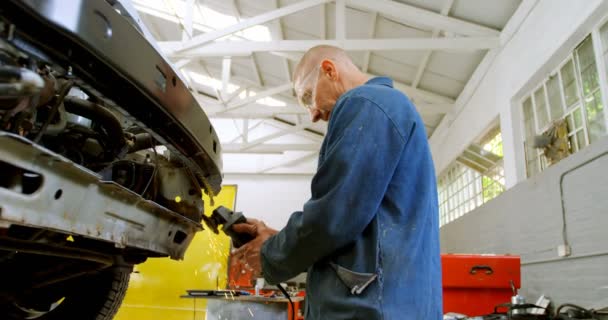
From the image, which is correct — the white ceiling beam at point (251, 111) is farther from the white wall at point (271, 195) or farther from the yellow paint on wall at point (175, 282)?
the white wall at point (271, 195)

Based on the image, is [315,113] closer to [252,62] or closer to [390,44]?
[390,44]

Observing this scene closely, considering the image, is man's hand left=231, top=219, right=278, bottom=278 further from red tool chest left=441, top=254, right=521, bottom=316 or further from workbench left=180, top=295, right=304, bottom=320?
workbench left=180, top=295, right=304, bottom=320

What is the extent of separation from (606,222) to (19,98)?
3.02 meters

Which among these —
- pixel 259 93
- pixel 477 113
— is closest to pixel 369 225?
pixel 477 113

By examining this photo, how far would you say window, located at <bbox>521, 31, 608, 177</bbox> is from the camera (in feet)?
10.2

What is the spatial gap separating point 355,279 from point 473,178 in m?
5.53

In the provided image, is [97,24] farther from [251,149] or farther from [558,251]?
[251,149]

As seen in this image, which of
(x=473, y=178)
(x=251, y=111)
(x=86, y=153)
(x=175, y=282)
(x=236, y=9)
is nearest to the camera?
(x=86, y=153)

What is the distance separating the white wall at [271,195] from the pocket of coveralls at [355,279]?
28.1 feet

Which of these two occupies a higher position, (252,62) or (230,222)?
(252,62)

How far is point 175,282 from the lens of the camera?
750 cm

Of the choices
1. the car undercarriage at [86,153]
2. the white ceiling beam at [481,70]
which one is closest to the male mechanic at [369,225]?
the car undercarriage at [86,153]

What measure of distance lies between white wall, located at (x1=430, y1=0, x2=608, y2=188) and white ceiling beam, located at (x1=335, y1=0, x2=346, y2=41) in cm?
167

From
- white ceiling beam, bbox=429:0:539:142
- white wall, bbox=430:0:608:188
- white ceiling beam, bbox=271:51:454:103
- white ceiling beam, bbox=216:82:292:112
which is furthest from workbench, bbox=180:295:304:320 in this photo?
white ceiling beam, bbox=216:82:292:112
